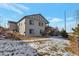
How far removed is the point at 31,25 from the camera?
2693 millimetres

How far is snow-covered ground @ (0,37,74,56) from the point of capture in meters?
2.65

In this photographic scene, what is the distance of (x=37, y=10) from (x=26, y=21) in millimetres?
170

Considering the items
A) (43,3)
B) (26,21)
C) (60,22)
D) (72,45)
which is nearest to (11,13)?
(26,21)

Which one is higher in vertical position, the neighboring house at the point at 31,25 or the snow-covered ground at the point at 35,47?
the neighboring house at the point at 31,25

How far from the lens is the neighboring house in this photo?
2.67m

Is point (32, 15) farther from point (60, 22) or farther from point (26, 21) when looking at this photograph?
point (60, 22)

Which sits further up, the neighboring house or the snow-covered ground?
the neighboring house

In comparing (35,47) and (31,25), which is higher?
(31,25)

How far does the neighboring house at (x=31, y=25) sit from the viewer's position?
8.75 feet

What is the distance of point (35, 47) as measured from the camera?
2.68m

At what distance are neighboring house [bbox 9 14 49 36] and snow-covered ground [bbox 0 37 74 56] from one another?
4.0 inches

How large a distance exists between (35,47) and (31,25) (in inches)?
9.3

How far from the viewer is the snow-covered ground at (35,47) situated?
2.65m

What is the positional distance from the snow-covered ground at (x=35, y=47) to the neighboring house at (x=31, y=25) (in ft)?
0.33
